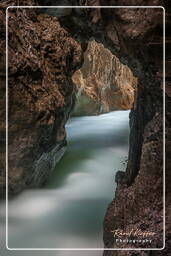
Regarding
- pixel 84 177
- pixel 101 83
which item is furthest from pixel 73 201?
pixel 101 83

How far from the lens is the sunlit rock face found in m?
14.3

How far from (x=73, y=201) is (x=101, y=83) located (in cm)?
1005

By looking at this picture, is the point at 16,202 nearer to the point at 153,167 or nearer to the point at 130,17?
the point at 153,167

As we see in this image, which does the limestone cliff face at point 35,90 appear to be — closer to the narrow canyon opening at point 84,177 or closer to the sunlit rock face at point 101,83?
the narrow canyon opening at point 84,177

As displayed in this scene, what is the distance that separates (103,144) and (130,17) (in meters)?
7.15

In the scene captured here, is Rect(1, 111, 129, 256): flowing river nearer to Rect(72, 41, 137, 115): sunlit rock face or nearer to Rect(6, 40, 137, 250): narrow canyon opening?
Rect(6, 40, 137, 250): narrow canyon opening

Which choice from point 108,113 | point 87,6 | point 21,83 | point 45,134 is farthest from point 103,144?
point 87,6

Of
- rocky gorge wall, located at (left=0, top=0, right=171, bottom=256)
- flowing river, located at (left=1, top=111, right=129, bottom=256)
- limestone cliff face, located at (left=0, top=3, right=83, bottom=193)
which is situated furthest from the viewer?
limestone cliff face, located at (left=0, top=3, right=83, bottom=193)

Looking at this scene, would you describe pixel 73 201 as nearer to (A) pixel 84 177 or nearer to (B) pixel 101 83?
(A) pixel 84 177

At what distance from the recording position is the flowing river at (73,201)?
4695 millimetres

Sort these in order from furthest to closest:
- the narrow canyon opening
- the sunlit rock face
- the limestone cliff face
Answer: the sunlit rock face < the limestone cliff face < the narrow canyon opening

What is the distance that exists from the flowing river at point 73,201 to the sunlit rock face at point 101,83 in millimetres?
4041

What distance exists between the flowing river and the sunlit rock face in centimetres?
404

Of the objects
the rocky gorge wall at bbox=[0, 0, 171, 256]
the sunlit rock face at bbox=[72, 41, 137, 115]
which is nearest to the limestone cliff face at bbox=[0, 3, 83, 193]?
the rocky gorge wall at bbox=[0, 0, 171, 256]
